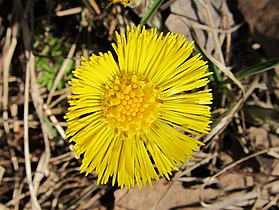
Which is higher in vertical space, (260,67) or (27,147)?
(260,67)

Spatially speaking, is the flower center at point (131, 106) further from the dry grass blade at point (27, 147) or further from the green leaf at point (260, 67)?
the dry grass blade at point (27, 147)

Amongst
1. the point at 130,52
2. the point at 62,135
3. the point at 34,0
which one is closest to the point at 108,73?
the point at 130,52

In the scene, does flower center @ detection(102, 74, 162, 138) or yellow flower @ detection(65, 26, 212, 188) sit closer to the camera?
yellow flower @ detection(65, 26, 212, 188)

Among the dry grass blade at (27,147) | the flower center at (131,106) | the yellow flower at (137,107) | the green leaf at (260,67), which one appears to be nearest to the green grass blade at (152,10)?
the yellow flower at (137,107)

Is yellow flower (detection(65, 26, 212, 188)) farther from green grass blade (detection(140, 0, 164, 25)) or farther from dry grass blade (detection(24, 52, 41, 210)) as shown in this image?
dry grass blade (detection(24, 52, 41, 210))

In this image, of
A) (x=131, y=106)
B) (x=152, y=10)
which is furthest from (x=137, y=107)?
(x=152, y=10)

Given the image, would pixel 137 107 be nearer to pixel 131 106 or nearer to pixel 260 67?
pixel 131 106

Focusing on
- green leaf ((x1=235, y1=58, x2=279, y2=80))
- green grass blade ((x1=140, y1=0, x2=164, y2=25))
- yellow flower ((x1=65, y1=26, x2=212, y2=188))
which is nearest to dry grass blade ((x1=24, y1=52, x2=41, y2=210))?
yellow flower ((x1=65, y1=26, x2=212, y2=188))

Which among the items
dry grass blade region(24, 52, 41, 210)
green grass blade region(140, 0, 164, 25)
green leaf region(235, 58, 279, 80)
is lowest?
dry grass blade region(24, 52, 41, 210)
